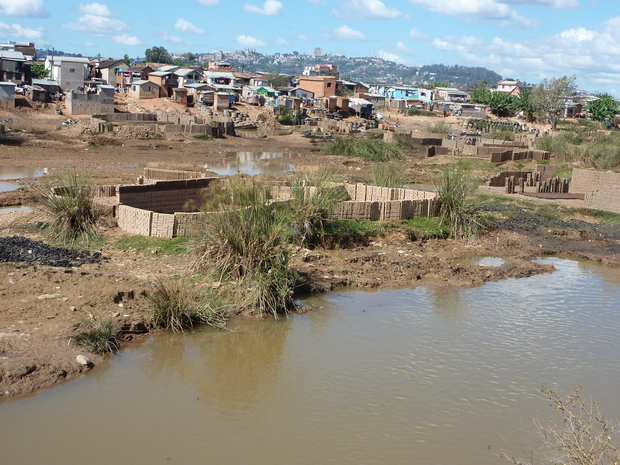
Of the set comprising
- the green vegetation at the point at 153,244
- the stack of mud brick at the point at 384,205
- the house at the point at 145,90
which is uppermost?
the house at the point at 145,90

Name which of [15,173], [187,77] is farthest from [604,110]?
[15,173]

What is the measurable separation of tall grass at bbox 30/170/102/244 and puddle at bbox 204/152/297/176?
1258cm

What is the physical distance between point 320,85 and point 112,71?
2371 cm

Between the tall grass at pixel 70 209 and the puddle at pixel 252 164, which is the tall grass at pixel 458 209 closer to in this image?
the tall grass at pixel 70 209

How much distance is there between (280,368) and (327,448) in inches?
73.9

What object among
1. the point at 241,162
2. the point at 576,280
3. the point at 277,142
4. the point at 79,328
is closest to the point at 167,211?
the point at 79,328

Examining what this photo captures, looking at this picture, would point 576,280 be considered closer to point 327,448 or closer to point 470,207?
point 470,207

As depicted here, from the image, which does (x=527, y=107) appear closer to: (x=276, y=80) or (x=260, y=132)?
(x=276, y=80)

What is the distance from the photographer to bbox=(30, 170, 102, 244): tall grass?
1135cm

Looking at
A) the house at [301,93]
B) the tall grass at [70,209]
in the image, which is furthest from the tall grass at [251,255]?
the house at [301,93]

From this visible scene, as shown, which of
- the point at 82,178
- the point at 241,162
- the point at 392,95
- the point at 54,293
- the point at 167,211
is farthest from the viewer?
the point at 392,95

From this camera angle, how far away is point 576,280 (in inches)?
488

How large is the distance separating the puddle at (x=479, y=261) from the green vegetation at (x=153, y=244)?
17.9 feet

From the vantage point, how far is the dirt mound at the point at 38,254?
9.91 m
